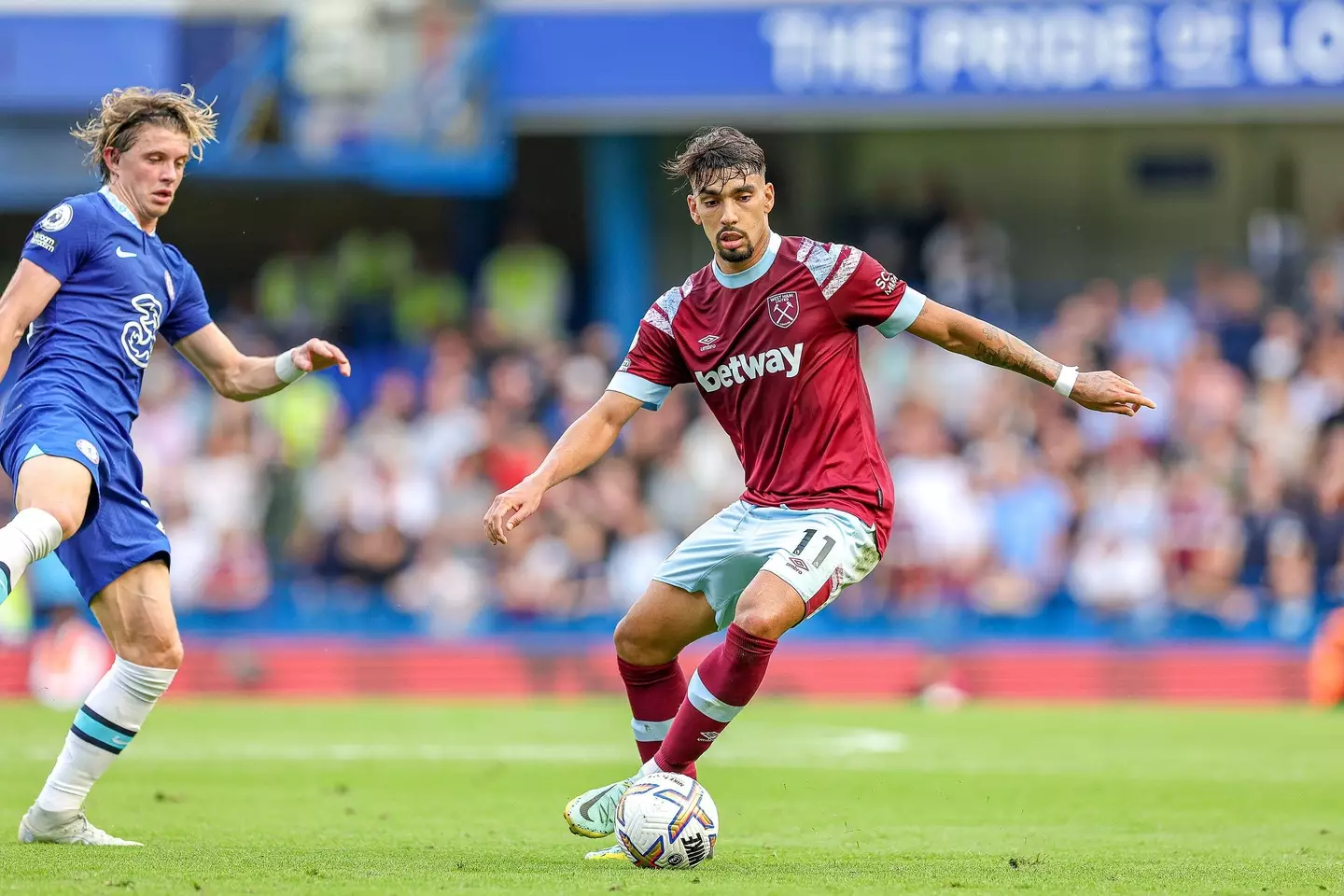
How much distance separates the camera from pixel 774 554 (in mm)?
6980

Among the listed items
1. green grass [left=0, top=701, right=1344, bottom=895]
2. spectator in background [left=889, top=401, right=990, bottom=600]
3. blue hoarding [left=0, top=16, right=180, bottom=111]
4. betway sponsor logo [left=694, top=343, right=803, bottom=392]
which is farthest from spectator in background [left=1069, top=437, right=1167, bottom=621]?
blue hoarding [left=0, top=16, right=180, bottom=111]

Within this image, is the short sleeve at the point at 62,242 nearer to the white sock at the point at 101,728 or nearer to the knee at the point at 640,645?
the white sock at the point at 101,728

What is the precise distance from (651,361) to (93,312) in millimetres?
2183

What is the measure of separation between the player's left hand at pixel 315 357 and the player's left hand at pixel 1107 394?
296cm

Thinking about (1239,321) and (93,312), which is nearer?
(93,312)

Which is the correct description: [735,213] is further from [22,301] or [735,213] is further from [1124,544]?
[1124,544]

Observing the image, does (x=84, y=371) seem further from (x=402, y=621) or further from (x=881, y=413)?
(x=881, y=413)

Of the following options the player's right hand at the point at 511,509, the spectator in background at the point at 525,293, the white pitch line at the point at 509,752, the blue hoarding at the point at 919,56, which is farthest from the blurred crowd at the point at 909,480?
the player's right hand at the point at 511,509

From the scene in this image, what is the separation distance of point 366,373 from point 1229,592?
31.1 feet

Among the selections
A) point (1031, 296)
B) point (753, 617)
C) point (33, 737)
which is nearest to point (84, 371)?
point (753, 617)

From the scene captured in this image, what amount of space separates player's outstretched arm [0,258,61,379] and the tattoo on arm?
11.5ft

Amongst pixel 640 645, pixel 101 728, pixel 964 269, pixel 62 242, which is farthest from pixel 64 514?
pixel 964 269

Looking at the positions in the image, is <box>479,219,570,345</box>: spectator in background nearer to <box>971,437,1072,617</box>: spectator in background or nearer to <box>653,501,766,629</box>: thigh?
<box>971,437,1072,617</box>: spectator in background

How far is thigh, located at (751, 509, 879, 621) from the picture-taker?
6.88 meters
